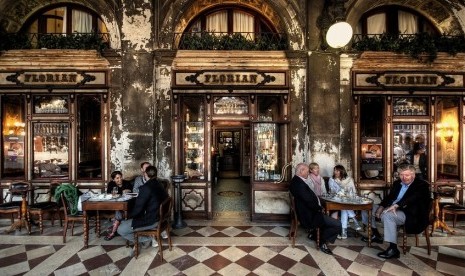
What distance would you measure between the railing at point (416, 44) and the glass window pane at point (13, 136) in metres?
8.16

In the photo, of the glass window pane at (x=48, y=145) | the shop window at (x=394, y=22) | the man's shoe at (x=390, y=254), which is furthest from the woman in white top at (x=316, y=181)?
the glass window pane at (x=48, y=145)

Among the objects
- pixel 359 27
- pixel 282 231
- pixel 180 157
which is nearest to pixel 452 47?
pixel 359 27

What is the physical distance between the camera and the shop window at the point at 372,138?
6.29 m

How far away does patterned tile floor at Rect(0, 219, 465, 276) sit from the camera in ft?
12.8

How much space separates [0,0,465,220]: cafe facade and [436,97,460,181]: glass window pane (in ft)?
0.08

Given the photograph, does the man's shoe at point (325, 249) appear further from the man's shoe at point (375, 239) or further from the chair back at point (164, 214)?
the chair back at point (164, 214)

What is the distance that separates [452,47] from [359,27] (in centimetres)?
212

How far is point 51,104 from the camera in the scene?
6.28m

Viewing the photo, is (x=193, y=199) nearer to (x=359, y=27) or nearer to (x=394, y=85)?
(x=394, y=85)

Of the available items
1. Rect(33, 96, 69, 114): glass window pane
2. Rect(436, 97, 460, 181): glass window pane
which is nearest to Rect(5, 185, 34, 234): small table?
Rect(33, 96, 69, 114): glass window pane

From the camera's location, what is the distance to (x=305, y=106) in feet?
19.9

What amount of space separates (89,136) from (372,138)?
6.92 metres

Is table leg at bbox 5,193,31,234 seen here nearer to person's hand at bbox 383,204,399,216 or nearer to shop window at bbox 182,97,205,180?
shop window at bbox 182,97,205,180

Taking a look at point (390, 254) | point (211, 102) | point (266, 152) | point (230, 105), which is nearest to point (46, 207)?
point (211, 102)
